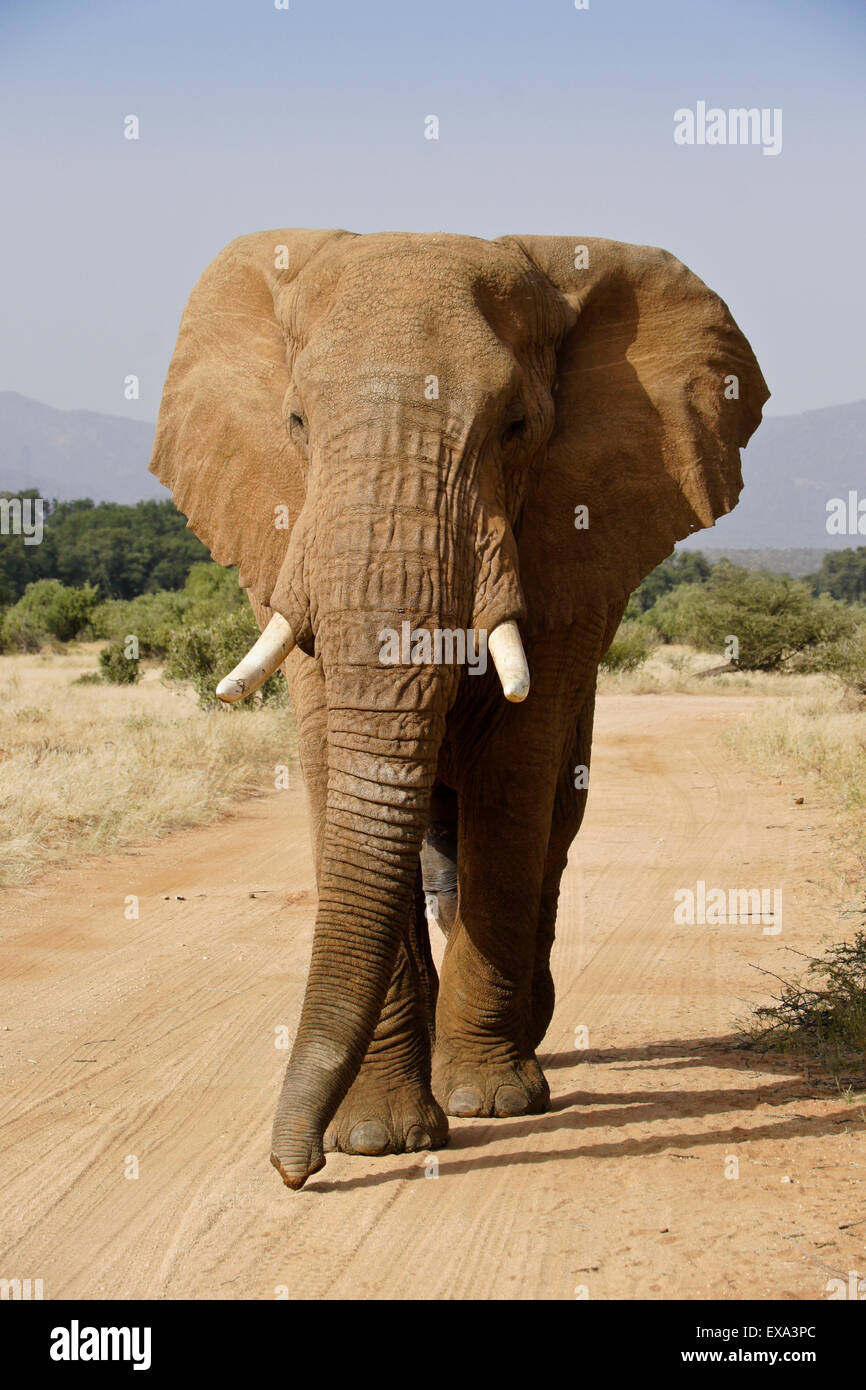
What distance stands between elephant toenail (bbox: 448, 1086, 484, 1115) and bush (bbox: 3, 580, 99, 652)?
37.7 m

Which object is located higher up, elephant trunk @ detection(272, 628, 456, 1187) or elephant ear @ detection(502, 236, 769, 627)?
elephant ear @ detection(502, 236, 769, 627)

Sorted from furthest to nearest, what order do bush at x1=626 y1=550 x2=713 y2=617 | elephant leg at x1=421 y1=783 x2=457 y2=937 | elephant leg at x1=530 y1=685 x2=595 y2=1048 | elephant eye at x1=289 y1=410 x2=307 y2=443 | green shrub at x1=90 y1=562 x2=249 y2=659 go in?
bush at x1=626 y1=550 x2=713 y2=617 < green shrub at x1=90 y1=562 x2=249 y2=659 < elephant leg at x1=421 y1=783 x2=457 y2=937 < elephant leg at x1=530 y1=685 x2=595 y2=1048 < elephant eye at x1=289 y1=410 x2=307 y2=443

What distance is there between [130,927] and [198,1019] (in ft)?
7.30

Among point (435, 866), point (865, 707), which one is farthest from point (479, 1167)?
point (865, 707)

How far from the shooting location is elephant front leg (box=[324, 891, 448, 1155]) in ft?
17.5

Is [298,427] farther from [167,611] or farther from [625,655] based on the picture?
[167,611]

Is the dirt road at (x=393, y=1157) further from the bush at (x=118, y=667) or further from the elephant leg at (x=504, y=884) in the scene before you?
the bush at (x=118, y=667)

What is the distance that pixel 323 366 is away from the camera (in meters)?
4.82

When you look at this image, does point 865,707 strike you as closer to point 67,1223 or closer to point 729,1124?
point 729,1124

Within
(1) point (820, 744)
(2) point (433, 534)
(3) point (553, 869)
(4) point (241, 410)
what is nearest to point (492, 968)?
(3) point (553, 869)

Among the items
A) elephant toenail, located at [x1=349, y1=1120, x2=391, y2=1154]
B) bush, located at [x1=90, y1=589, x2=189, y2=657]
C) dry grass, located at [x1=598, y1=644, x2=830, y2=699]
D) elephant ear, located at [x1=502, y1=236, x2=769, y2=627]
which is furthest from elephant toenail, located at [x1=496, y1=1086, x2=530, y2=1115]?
bush, located at [x1=90, y1=589, x2=189, y2=657]

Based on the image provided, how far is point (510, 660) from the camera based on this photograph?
4602 millimetres

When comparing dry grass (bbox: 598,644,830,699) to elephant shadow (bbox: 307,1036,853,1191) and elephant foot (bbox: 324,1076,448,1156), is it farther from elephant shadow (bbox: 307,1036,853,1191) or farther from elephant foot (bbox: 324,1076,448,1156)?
elephant foot (bbox: 324,1076,448,1156)

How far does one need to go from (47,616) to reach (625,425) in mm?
39912
